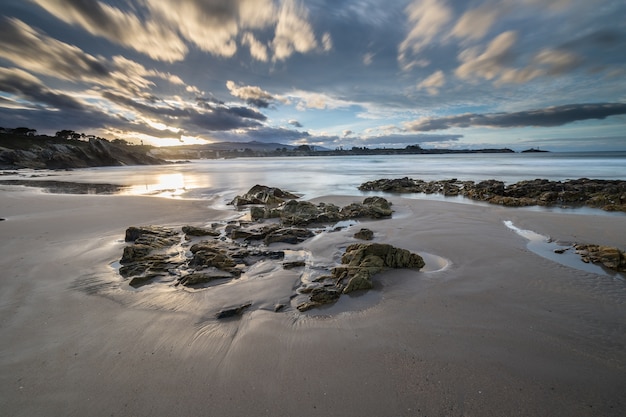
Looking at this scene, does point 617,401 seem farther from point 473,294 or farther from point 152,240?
point 152,240

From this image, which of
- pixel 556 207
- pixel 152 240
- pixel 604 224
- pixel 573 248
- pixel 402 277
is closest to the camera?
pixel 402 277

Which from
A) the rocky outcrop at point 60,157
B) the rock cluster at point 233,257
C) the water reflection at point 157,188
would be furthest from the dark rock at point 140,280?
the rocky outcrop at point 60,157

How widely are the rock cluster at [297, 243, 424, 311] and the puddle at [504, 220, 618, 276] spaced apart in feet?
9.79

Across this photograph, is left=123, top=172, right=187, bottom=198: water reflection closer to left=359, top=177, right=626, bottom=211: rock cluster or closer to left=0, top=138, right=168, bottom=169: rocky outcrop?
left=359, top=177, right=626, bottom=211: rock cluster

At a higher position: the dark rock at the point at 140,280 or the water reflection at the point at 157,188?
the water reflection at the point at 157,188

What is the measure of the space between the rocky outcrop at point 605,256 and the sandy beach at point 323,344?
1.91 ft

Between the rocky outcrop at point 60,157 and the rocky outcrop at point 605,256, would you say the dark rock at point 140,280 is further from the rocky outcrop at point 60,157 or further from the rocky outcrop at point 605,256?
the rocky outcrop at point 60,157

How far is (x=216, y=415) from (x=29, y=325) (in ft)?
10.7

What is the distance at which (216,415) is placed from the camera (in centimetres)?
235

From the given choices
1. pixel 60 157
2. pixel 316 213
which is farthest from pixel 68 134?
pixel 316 213

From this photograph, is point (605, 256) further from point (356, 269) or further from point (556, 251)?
point (356, 269)

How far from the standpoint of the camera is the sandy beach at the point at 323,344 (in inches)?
96.6

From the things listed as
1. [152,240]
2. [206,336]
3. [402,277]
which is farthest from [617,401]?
[152,240]

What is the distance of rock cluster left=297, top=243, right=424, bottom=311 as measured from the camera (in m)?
4.24
